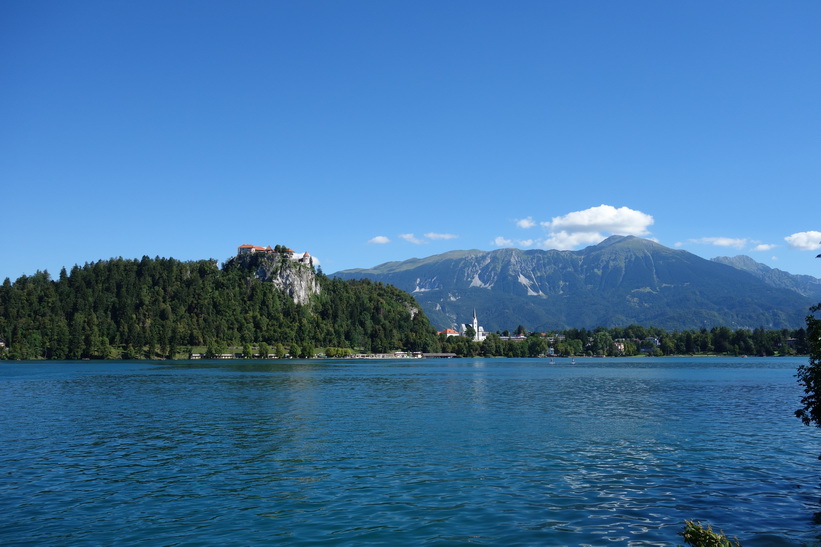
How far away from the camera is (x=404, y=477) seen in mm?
29750

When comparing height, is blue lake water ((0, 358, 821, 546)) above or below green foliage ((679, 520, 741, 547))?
below

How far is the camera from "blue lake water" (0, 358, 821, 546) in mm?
21516

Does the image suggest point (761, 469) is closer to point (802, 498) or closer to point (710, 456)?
point (710, 456)

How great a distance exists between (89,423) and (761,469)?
160 ft

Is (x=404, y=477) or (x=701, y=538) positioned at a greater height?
(x=701, y=538)

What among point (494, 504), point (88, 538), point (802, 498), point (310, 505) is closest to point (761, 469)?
point (802, 498)

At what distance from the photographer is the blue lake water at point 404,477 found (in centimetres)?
2152

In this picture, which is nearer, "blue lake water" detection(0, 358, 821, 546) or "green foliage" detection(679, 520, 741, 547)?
"green foliage" detection(679, 520, 741, 547)

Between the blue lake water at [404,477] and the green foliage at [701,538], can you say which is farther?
the blue lake water at [404,477]

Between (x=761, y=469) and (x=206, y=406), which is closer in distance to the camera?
(x=761, y=469)

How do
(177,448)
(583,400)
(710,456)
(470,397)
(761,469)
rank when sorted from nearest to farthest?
(761,469), (710,456), (177,448), (583,400), (470,397)

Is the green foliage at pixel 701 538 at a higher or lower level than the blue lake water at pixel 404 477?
higher

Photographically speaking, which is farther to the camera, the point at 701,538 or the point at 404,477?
the point at 404,477

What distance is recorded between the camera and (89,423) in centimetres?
5028
